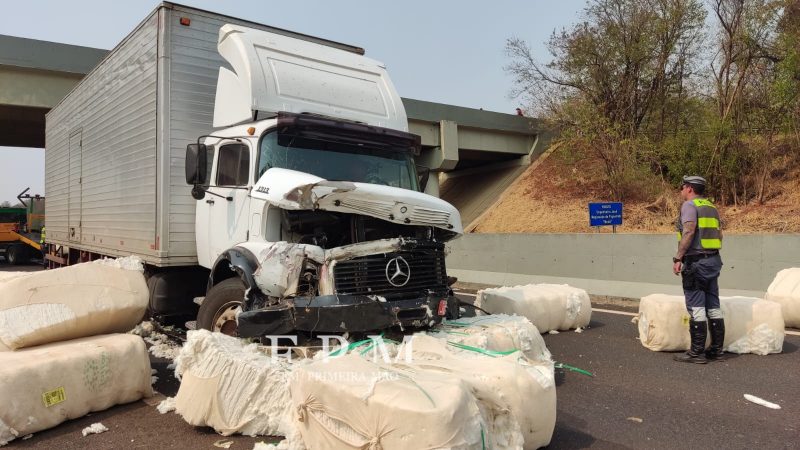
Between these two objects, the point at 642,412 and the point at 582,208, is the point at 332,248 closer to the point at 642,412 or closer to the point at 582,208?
the point at 642,412

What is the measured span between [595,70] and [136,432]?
1688cm

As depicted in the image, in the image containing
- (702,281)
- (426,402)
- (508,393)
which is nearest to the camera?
(426,402)

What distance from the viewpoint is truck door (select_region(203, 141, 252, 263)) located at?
5383 mm

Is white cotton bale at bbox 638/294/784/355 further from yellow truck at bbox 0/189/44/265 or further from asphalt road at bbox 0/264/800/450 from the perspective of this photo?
yellow truck at bbox 0/189/44/265

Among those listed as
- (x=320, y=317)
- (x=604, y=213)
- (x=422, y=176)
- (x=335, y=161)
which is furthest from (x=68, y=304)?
(x=604, y=213)

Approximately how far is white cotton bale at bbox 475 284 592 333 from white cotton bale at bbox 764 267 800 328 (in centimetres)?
245

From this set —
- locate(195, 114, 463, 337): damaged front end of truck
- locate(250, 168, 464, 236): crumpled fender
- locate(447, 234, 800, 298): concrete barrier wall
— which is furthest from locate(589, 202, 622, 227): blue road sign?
locate(250, 168, 464, 236): crumpled fender

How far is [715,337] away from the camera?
19.4ft

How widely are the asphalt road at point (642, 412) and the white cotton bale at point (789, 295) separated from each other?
4.38ft

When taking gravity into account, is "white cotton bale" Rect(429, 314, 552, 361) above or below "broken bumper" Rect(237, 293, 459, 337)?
below

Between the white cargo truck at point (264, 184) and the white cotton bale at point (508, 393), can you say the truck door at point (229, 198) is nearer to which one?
the white cargo truck at point (264, 184)

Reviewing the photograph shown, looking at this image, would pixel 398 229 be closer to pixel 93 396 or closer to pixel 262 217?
pixel 262 217

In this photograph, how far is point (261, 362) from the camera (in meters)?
4.04

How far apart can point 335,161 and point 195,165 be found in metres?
1.46
